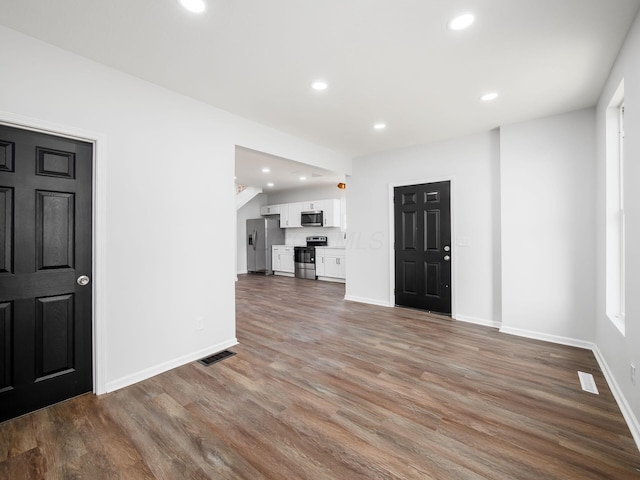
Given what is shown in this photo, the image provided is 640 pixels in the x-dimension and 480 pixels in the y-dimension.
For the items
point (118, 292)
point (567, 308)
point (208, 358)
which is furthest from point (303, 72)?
point (567, 308)

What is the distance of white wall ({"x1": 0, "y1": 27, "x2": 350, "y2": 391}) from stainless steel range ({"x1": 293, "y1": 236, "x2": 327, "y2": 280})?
4.83 meters

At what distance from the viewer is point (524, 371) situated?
2662mm

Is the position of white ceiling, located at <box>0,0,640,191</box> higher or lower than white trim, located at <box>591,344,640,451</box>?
higher

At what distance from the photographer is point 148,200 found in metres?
2.56

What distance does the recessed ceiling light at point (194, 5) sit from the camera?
1.71m

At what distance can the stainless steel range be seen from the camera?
8039 millimetres

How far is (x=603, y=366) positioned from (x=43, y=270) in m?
4.70

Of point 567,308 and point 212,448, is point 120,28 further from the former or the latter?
point 567,308

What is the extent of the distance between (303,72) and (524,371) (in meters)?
3.31

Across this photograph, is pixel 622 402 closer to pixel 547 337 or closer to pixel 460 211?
pixel 547 337

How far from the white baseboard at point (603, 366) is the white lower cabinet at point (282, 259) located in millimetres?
5876

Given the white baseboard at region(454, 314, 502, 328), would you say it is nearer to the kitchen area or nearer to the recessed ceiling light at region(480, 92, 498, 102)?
the recessed ceiling light at region(480, 92, 498, 102)

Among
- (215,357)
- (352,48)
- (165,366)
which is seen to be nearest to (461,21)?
(352,48)

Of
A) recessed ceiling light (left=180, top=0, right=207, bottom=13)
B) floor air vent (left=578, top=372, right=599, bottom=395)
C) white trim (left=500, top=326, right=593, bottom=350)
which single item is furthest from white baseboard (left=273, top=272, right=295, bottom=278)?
recessed ceiling light (left=180, top=0, right=207, bottom=13)
